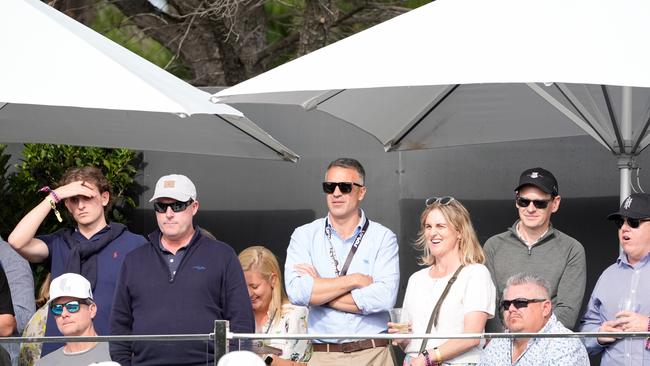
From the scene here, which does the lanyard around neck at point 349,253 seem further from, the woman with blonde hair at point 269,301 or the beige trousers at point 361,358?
the beige trousers at point 361,358

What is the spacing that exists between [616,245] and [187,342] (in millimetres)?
4429

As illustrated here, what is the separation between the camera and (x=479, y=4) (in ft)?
19.5

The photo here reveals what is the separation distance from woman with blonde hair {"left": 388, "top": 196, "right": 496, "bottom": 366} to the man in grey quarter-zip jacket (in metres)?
0.33


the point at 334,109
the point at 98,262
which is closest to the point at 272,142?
the point at 334,109

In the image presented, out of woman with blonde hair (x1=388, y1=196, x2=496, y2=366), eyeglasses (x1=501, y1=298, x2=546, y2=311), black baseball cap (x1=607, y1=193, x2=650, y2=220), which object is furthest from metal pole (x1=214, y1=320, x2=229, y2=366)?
black baseball cap (x1=607, y1=193, x2=650, y2=220)

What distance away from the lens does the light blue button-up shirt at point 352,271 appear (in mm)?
6508

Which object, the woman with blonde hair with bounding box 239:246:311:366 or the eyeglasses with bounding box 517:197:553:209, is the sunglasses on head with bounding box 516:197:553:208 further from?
the woman with blonde hair with bounding box 239:246:311:366

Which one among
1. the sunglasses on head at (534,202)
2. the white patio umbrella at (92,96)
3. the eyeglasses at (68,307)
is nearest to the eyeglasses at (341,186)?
the white patio umbrella at (92,96)

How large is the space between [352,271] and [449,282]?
A: 619 mm

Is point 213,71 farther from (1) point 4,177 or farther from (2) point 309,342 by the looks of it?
(2) point 309,342

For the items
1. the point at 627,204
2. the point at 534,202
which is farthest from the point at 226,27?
the point at 627,204

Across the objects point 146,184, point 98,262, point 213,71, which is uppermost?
point 213,71

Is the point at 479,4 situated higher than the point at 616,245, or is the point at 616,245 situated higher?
the point at 479,4

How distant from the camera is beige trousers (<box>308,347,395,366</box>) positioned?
5.85 m
